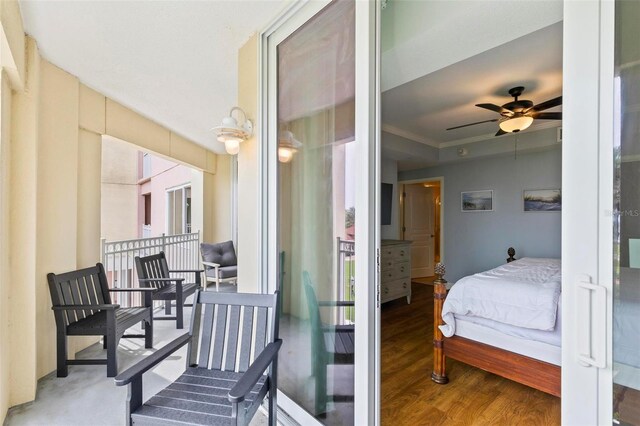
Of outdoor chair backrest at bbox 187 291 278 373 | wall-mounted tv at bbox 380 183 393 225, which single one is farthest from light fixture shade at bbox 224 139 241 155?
wall-mounted tv at bbox 380 183 393 225

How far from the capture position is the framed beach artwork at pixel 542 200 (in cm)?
415

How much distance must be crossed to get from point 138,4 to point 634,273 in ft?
8.47

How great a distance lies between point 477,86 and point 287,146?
2.18 metres

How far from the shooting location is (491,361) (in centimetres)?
221

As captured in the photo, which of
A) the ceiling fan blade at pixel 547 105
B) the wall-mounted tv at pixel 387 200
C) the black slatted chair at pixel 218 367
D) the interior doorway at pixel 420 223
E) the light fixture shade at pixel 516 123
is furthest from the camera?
the interior doorway at pixel 420 223

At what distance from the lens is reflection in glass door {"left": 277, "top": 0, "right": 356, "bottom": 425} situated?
1.49m

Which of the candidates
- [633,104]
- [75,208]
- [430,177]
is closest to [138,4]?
[75,208]

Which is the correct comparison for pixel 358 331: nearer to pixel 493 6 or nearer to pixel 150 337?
pixel 493 6

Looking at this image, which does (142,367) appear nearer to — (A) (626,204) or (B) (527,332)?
(A) (626,204)

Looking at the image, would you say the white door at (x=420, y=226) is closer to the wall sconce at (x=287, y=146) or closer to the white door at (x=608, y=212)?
the wall sconce at (x=287, y=146)

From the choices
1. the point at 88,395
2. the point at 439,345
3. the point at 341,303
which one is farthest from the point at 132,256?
the point at 439,345

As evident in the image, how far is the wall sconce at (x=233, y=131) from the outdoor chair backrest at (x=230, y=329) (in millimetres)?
1015

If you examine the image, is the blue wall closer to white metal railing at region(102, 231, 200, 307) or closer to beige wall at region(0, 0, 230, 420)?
white metal railing at region(102, 231, 200, 307)

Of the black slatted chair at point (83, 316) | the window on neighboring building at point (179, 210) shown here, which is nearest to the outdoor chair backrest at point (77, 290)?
the black slatted chair at point (83, 316)
